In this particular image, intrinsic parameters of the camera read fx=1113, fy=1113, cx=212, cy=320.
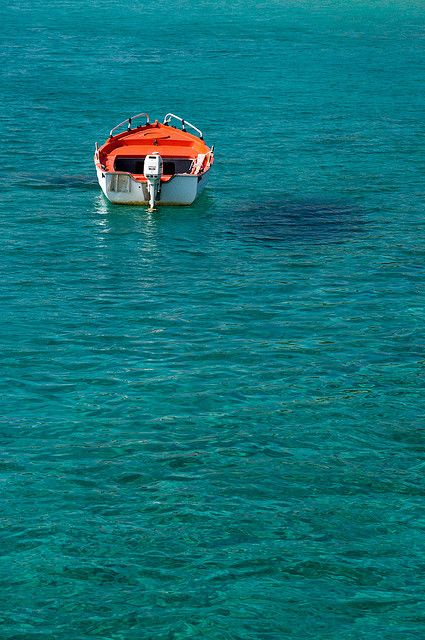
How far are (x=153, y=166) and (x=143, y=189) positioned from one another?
4.65 ft

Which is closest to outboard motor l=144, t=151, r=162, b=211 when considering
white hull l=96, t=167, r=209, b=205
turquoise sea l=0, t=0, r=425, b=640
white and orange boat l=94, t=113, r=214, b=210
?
white and orange boat l=94, t=113, r=214, b=210

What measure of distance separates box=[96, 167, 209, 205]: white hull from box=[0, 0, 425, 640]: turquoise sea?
1.92 ft

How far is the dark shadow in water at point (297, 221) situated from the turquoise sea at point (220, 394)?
0.15 m

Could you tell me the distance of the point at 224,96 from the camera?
2835 inches

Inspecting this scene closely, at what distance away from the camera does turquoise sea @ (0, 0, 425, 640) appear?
19.8m

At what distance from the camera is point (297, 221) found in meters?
42.9

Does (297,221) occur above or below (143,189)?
below

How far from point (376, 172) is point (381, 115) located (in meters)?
15.6

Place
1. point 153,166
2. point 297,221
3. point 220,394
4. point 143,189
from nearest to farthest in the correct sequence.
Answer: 1. point 220,394
2. point 153,166
3. point 297,221
4. point 143,189

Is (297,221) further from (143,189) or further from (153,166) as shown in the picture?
(143,189)

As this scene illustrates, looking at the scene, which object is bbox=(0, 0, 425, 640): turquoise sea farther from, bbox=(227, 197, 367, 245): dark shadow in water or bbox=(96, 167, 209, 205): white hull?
bbox=(96, 167, 209, 205): white hull

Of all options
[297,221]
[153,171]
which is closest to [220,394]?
[153,171]

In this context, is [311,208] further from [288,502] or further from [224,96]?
[224,96]

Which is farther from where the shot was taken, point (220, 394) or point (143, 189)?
point (143, 189)
